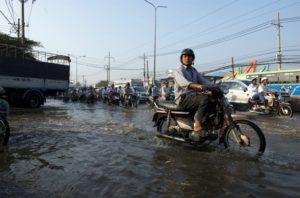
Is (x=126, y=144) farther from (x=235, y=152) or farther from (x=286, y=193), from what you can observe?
(x=286, y=193)

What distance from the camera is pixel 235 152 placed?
6324mm

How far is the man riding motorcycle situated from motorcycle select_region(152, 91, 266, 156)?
0.10 metres

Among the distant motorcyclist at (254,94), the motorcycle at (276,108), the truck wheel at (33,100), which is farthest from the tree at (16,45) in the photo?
the motorcycle at (276,108)

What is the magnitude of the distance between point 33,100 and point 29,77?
1.32 m

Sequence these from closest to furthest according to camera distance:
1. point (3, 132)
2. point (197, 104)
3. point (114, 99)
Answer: point (197, 104)
point (3, 132)
point (114, 99)

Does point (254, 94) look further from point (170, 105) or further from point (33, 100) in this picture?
point (33, 100)

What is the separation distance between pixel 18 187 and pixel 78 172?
0.93 m

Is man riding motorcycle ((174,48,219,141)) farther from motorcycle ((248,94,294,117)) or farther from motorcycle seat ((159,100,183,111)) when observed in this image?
motorcycle ((248,94,294,117))

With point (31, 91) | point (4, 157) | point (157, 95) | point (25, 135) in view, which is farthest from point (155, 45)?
point (4, 157)

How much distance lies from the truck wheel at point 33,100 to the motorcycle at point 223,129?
14922mm

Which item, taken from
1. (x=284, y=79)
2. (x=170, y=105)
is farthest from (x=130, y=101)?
(x=170, y=105)

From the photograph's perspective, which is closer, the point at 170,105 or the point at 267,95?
the point at 170,105

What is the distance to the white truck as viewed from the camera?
19.7m

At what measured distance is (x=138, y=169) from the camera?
5332 millimetres
